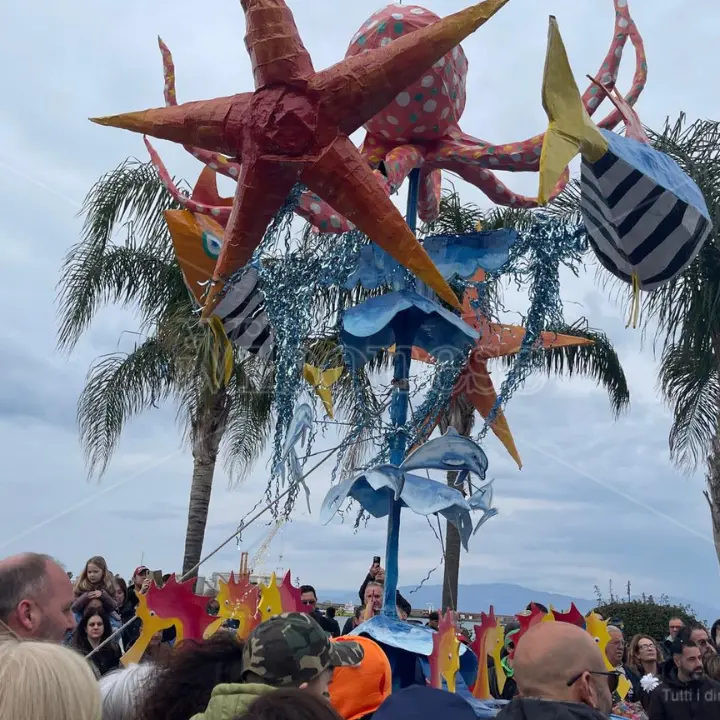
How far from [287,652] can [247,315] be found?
12.6ft

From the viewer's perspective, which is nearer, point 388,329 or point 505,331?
point 388,329

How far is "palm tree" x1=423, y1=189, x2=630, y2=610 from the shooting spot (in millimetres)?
9812

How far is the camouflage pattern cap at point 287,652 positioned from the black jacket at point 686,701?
2.69 metres

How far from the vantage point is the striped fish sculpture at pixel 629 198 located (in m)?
3.61

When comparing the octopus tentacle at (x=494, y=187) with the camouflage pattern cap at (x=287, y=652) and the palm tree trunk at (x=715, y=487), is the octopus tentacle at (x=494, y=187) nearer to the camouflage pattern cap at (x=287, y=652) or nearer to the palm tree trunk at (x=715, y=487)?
the camouflage pattern cap at (x=287, y=652)

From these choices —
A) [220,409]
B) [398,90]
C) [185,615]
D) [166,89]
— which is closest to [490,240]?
[398,90]

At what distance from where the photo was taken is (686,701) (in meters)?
4.10

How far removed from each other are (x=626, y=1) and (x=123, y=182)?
280 inches

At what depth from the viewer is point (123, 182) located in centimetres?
1032

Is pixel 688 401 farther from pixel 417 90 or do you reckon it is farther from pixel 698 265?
pixel 417 90

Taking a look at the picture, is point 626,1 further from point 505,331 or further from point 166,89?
point 166,89

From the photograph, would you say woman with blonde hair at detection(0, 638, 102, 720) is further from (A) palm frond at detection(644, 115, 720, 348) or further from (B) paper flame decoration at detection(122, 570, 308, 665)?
(A) palm frond at detection(644, 115, 720, 348)

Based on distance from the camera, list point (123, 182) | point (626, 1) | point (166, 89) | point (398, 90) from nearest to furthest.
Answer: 1. point (398, 90)
2. point (626, 1)
3. point (166, 89)
4. point (123, 182)

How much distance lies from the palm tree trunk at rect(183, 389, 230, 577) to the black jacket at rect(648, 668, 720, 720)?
6.94 meters
